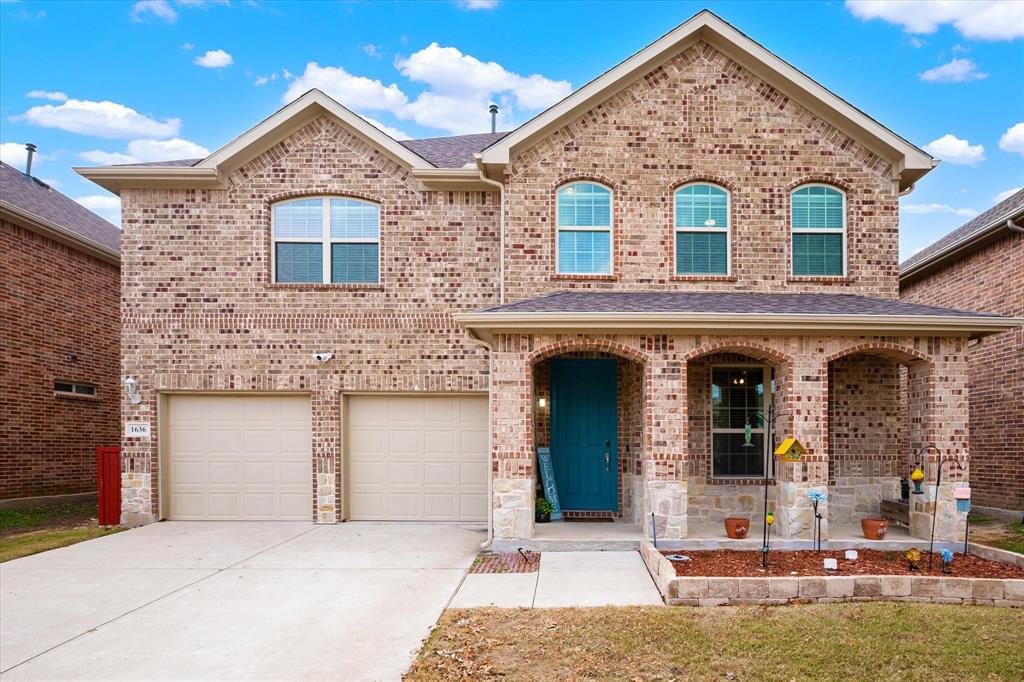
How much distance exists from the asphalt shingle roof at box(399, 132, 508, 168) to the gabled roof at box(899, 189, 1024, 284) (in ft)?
31.5

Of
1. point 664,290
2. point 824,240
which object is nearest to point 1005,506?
point 824,240

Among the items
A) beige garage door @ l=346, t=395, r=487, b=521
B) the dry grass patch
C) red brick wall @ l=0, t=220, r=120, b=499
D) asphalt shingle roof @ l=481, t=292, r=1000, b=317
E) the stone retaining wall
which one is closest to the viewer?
the dry grass patch

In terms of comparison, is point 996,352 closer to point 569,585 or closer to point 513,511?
point 513,511

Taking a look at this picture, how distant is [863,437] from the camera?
10359 mm

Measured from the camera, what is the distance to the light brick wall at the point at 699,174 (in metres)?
10.6

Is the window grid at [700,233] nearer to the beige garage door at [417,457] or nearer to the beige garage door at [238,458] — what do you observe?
the beige garage door at [417,457]

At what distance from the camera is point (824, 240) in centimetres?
1074

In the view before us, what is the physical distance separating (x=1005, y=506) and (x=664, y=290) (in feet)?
25.8

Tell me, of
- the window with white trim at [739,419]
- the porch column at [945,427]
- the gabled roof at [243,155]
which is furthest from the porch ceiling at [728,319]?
the gabled roof at [243,155]

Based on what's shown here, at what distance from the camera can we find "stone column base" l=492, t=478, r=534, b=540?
345 inches

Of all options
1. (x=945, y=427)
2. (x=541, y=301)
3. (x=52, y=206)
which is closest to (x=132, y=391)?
(x=52, y=206)

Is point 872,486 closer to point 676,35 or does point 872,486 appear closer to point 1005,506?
point 1005,506

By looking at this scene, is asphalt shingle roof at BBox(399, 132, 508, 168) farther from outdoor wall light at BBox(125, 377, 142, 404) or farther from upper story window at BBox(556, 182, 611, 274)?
outdoor wall light at BBox(125, 377, 142, 404)

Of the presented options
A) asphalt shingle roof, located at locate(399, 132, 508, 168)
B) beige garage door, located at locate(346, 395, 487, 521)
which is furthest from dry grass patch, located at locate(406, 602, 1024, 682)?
asphalt shingle roof, located at locate(399, 132, 508, 168)
